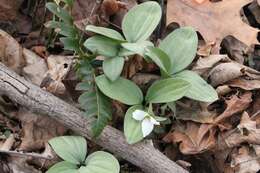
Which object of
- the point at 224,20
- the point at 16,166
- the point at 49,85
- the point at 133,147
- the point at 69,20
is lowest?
the point at 16,166

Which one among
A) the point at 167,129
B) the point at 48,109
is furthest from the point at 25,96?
the point at 167,129

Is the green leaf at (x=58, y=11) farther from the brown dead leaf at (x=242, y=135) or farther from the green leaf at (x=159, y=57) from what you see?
the brown dead leaf at (x=242, y=135)

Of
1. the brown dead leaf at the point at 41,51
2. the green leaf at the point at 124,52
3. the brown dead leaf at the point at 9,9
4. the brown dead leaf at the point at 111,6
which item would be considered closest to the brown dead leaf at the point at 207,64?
the green leaf at the point at 124,52

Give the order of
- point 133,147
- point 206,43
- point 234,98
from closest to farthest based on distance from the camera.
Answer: point 133,147
point 234,98
point 206,43

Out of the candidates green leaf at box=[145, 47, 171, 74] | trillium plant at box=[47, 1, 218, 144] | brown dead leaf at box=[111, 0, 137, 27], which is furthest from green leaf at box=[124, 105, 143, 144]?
brown dead leaf at box=[111, 0, 137, 27]

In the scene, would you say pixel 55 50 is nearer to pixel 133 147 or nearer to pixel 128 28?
pixel 128 28

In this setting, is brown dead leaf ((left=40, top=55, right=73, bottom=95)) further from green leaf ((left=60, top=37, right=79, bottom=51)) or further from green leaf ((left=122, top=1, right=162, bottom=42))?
green leaf ((left=122, top=1, right=162, bottom=42))
